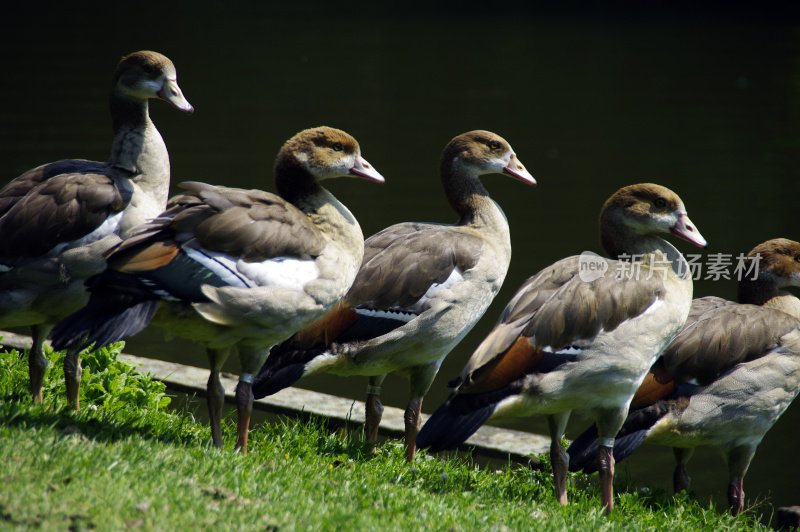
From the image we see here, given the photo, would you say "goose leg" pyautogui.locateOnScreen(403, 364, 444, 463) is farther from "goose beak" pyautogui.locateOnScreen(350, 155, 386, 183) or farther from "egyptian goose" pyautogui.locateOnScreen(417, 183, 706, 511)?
"goose beak" pyautogui.locateOnScreen(350, 155, 386, 183)

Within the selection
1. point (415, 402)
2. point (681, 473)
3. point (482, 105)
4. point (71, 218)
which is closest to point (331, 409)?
point (415, 402)

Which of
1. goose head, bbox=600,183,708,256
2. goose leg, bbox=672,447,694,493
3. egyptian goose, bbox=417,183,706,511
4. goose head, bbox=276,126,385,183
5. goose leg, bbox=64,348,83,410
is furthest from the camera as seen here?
goose leg, bbox=672,447,694,493

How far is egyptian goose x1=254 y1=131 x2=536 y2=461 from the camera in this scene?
20.1 feet

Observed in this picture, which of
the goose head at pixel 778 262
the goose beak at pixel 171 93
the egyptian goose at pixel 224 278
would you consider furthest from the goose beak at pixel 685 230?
the goose beak at pixel 171 93

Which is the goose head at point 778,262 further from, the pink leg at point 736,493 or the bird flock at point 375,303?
the pink leg at point 736,493

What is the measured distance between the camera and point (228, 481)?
4543 mm

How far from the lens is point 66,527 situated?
3707 mm

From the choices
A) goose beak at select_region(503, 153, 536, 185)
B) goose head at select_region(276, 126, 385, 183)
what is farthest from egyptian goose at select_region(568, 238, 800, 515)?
goose head at select_region(276, 126, 385, 183)

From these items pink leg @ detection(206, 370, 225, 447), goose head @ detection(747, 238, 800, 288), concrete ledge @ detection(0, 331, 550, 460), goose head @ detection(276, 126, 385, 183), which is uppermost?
goose head @ detection(276, 126, 385, 183)

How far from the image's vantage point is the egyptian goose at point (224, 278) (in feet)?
16.5

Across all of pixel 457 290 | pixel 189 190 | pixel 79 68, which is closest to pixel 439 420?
pixel 457 290

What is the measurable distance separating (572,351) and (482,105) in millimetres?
17593

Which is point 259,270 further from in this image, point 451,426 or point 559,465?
point 559,465

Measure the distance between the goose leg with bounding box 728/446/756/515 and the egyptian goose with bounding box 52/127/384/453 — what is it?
9.89 ft
